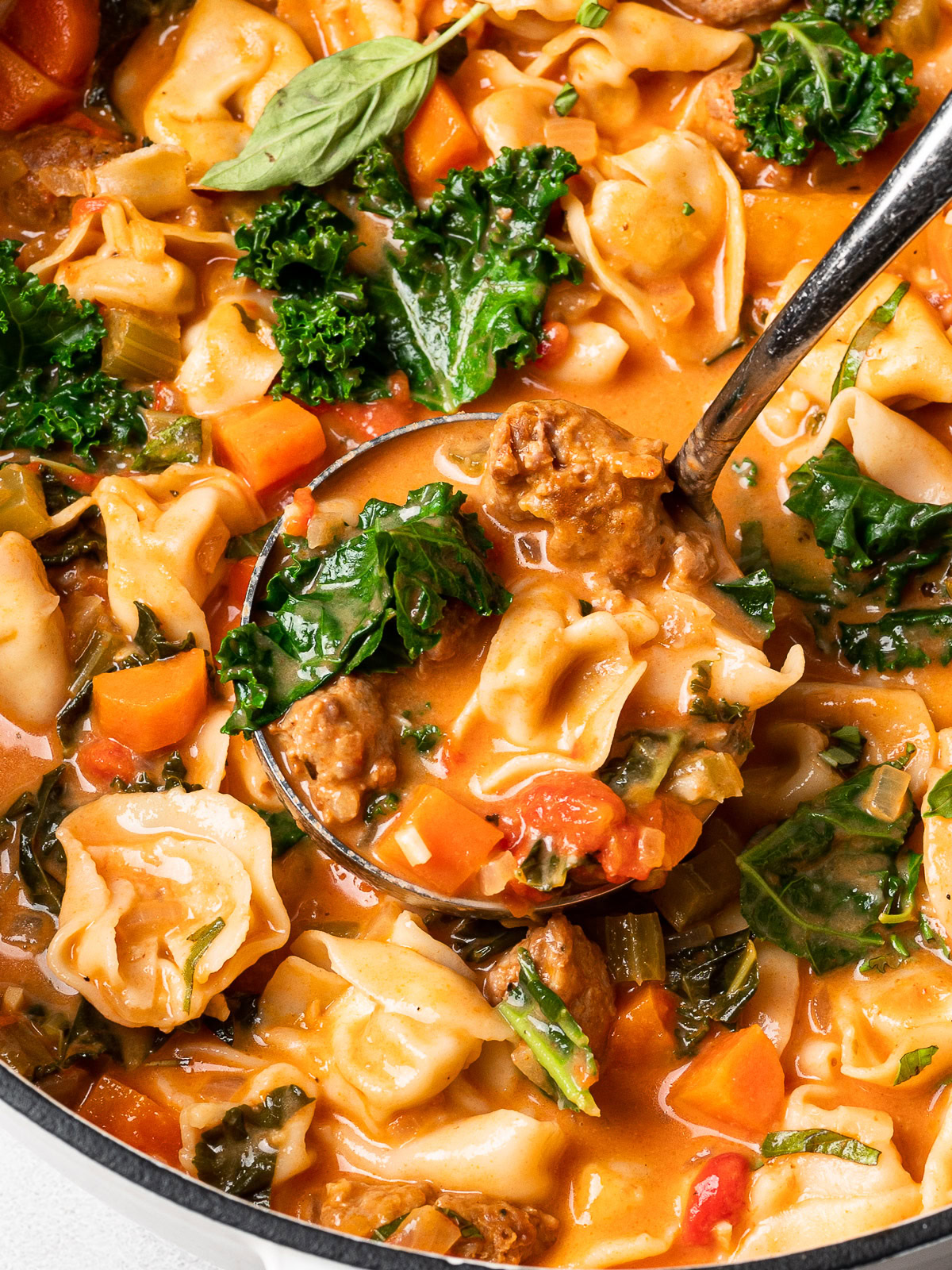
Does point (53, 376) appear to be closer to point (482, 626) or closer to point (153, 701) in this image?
point (153, 701)

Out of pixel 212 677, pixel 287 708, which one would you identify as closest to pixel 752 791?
pixel 287 708

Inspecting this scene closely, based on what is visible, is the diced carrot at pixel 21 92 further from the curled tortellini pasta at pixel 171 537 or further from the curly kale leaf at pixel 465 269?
the curled tortellini pasta at pixel 171 537

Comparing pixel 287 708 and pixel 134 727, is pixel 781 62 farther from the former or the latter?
pixel 134 727

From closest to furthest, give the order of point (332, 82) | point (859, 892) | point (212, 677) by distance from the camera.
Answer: point (859, 892) < point (212, 677) < point (332, 82)

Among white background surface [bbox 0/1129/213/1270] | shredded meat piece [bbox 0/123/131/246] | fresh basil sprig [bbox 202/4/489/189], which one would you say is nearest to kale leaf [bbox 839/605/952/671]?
fresh basil sprig [bbox 202/4/489/189]

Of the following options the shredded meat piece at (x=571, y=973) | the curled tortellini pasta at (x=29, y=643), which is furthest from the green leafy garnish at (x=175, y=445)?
the shredded meat piece at (x=571, y=973)

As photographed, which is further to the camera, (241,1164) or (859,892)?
(859,892)

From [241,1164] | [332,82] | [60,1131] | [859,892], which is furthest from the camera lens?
[332,82]
